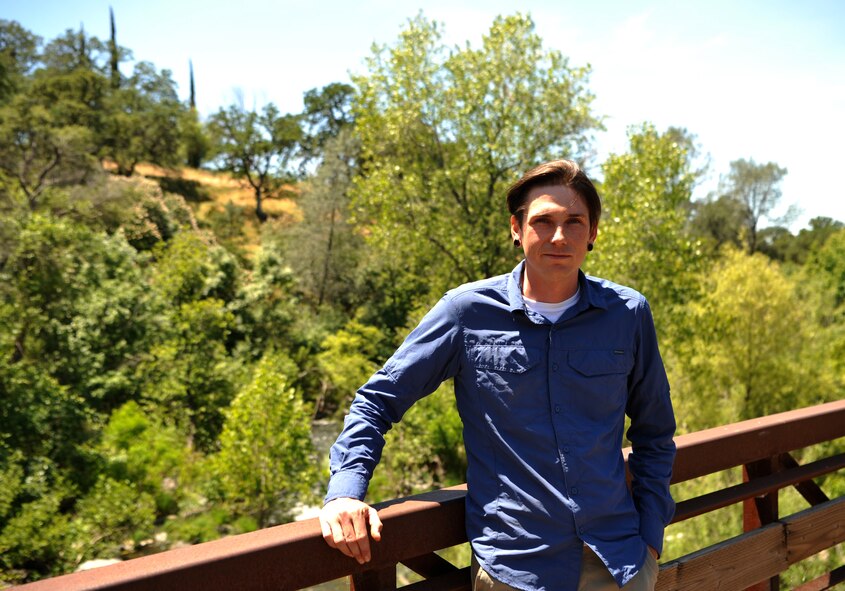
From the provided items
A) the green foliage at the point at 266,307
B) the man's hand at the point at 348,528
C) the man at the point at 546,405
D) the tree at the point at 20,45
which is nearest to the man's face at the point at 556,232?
the man at the point at 546,405

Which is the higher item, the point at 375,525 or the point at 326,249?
the point at 326,249

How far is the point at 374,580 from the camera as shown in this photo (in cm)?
159

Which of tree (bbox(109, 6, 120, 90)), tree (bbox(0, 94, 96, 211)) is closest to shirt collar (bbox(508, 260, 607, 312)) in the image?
tree (bbox(0, 94, 96, 211))

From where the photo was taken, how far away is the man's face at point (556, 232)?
5.62 ft

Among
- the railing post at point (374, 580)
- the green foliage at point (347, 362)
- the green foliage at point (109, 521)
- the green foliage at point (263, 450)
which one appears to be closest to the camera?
the railing post at point (374, 580)

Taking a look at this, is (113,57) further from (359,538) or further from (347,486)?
(359,538)

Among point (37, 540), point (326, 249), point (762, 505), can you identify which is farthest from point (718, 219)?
point (762, 505)

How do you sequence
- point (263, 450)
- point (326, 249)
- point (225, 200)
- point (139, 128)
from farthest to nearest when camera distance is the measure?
point (225, 200), point (139, 128), point (326, 249), point (263, 450)

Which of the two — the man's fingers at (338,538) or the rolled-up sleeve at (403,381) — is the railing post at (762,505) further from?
the man's fingers at (338,538)

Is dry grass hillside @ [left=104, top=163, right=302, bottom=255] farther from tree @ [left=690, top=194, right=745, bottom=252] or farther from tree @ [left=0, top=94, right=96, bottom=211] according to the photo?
tree @ [left=690, top=194, right=745, bottom=252]

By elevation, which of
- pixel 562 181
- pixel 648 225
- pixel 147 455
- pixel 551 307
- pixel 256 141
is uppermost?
pixel 256 141

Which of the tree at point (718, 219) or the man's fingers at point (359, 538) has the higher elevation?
the tree at point (718, 219)

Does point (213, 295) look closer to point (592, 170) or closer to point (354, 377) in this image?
point (354, 377)

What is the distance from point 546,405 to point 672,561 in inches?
32.3
